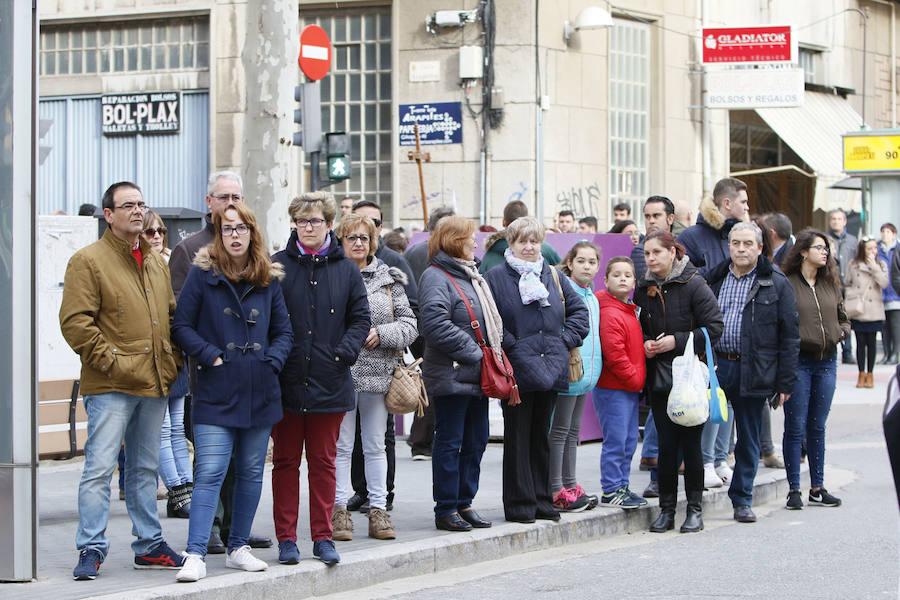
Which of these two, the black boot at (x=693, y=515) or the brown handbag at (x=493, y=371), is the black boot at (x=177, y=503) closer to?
the brown handbag at (x=493, y=371)

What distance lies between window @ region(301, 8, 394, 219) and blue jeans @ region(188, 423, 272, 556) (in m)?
14.4

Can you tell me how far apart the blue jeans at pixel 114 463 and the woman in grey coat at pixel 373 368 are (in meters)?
1.19

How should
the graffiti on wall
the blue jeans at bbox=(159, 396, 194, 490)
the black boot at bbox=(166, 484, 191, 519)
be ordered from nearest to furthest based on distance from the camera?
the blue jeans at bbox=(159, 396, 194, 490), the black boot at bbox=(166, 484, 191, 519), the graffiti on wall

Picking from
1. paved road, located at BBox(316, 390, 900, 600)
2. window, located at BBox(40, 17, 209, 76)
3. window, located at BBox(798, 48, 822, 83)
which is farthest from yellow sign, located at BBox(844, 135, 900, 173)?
paved road, located at BBox(316, 390, 900, 600)

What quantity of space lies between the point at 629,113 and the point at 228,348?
16281 millimetres

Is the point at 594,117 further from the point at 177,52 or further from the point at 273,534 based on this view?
the point at 273,534

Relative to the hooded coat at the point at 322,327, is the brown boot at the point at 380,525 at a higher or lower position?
lower

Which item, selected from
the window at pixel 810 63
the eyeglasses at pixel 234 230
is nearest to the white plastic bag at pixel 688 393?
the eyeglasses at pixel 234 230

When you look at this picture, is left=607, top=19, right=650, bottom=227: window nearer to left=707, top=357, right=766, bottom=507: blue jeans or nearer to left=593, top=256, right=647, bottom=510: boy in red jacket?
left=707, top=357, right=766, bottom=507: blue jeans

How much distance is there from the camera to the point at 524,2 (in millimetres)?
20234

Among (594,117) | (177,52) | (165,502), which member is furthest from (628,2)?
(165,502)

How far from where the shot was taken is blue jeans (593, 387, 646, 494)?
29.0 feet

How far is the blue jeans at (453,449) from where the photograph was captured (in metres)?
7.81

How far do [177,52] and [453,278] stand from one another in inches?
615
